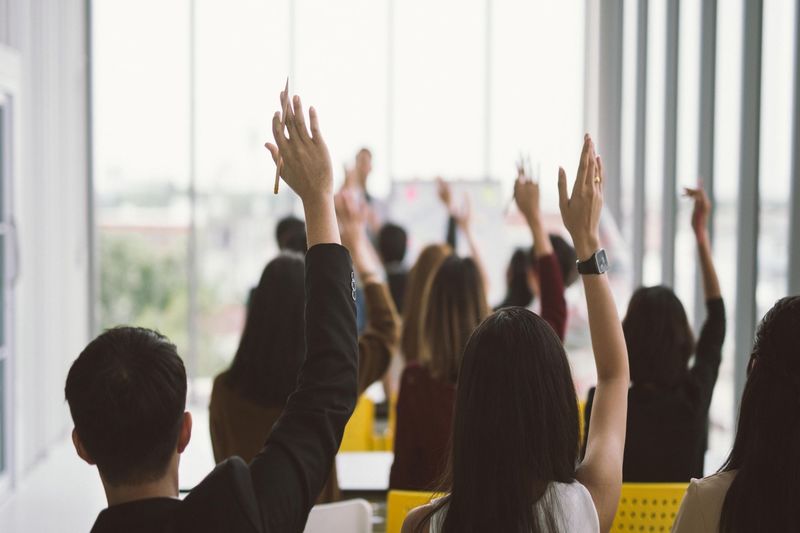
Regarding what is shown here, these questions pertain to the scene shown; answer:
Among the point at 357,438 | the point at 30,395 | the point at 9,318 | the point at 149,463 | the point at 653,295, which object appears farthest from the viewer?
the point at 30,395

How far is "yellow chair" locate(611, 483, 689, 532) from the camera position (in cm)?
228

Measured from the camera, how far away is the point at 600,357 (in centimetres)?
179

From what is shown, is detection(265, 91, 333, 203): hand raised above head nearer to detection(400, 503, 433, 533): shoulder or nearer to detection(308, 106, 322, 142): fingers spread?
detection(308, 106, 322, 142): fingers spread

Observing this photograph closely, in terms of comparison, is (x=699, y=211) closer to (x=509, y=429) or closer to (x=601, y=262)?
(x=601, y=262)

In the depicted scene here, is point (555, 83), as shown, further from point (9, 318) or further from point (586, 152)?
point (586, 152)

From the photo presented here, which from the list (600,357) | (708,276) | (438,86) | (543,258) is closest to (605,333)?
(600,357)

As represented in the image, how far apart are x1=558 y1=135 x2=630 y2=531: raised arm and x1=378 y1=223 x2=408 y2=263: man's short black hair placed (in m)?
3.91

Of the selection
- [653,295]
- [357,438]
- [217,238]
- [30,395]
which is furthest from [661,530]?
[217,238]

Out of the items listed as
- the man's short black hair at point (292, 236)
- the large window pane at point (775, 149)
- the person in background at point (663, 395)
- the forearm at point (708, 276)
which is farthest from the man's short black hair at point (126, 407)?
the large window pane at point (775, 149)

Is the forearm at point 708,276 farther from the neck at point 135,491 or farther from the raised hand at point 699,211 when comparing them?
the neck at point 135,491

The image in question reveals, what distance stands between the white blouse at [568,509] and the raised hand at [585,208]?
0.52 metres

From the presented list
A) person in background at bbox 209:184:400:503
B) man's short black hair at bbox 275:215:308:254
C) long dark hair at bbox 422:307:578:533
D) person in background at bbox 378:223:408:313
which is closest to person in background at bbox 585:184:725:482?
person in background at bbox 209:184:400:503

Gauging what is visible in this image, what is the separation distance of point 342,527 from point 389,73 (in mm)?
6478

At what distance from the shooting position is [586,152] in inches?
72.9
